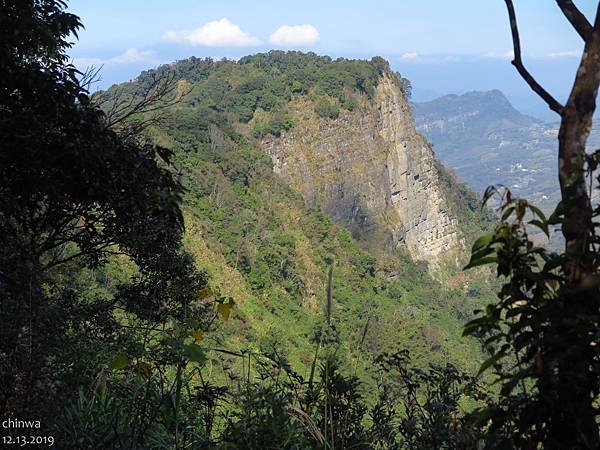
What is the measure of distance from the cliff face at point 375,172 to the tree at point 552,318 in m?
49.4

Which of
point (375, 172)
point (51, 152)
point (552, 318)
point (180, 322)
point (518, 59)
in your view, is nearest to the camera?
point (552, 318)

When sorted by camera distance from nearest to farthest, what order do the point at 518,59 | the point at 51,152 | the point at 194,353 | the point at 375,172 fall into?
1. the point at 194,353
2. the point at 518,59
3. the point at 51,152
4. the point at 375,172

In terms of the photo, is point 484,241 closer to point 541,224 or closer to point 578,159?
point 541,224

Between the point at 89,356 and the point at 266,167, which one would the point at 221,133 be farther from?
the point at 89,356

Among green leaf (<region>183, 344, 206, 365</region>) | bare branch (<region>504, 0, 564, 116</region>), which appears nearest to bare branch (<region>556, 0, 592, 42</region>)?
bare branch (<region>504, 0, 564, 116</region>)

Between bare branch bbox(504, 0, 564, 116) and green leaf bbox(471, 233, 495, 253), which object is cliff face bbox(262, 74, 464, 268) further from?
green leaf bbox(471, 233, 495, 253)

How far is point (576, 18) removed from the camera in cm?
197

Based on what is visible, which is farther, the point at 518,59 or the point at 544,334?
the point at 518,59

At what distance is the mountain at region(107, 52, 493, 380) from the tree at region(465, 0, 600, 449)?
81.0 feet

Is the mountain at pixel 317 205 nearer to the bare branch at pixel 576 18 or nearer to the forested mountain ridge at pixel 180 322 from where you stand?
the forested mountain ridge at pixel 180 322

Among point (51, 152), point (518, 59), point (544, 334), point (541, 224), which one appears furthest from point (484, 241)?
point (51, 152)

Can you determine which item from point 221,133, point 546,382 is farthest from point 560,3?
point 221,133

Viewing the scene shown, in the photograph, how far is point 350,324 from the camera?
116ft

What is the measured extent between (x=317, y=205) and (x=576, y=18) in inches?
2019
